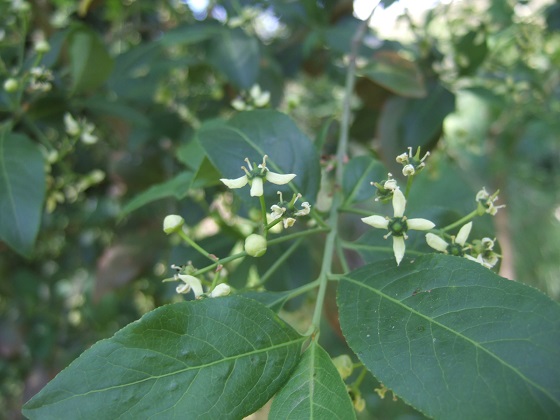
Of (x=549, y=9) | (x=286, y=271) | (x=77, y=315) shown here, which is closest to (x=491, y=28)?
(x=549, y=9)

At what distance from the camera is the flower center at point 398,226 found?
32.6 inches

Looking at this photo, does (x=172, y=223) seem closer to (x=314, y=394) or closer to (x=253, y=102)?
(x=314, y=394)

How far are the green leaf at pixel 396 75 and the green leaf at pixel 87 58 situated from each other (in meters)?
0.65

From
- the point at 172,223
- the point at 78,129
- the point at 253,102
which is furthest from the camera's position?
the point at 78,129

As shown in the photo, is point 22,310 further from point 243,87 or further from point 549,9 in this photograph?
point 549,9

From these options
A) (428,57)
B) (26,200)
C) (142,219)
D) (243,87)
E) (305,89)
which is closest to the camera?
(26,200)

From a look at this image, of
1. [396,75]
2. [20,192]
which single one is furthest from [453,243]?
[20,192]

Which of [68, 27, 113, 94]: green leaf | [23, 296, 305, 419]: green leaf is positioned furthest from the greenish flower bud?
[23, 296, 305, 419]: green leaf

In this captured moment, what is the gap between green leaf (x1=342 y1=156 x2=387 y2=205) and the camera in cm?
102

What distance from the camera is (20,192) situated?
1.13 meters

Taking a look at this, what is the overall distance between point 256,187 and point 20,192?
0.56 metres

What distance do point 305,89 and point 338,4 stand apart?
1096 millimetres

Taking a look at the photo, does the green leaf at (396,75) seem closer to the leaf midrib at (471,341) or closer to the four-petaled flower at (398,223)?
the four-petaled flower at (398,223)

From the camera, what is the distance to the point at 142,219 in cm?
192
